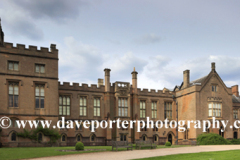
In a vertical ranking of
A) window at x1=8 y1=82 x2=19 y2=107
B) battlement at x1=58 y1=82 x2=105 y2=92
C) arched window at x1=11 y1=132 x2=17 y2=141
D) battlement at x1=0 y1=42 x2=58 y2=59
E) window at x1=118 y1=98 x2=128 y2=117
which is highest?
battlement at x1=0 y1=42 x2=58 y2=59

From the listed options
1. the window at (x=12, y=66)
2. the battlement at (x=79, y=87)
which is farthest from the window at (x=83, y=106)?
the window at (x=12, y=66)

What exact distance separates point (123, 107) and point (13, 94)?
17.5 m

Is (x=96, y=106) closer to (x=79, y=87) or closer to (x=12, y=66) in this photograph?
(x=79, y=87)

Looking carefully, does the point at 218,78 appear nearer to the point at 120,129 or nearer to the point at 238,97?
the point at 238,97

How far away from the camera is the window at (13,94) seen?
1324 inches

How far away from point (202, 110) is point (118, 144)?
2242 cm

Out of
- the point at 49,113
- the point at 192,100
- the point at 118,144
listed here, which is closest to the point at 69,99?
the point at 49,113

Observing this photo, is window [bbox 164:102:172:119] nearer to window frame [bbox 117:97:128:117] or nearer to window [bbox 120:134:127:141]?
window frame [bbox 117:97:128:117]

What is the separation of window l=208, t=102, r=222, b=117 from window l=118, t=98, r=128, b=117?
45.9 ft

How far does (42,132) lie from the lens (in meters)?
34.3

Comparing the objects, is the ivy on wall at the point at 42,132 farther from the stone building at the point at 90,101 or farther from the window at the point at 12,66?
the window at the point at 12,66

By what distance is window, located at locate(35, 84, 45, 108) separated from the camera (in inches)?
1384

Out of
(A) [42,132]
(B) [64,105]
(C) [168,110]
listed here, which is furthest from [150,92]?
(A) [42,132]

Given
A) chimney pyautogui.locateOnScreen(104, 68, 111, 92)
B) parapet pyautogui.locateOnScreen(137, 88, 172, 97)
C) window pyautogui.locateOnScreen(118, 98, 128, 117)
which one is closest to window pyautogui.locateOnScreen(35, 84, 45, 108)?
chimney pyautogui.locateOnScreen(104, 68, 111, 92)
